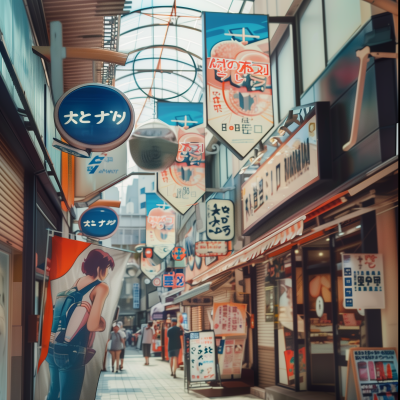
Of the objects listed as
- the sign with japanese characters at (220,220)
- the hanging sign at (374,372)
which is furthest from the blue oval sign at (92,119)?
the sign with japanese characters at (220,220)

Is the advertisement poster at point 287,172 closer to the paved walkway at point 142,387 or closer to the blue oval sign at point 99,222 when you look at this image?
the blue oval sign at point 99,222

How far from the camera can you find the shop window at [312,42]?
9302 millimetres

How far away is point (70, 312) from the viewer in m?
5.45

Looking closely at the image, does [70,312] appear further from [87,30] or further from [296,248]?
[296,248]

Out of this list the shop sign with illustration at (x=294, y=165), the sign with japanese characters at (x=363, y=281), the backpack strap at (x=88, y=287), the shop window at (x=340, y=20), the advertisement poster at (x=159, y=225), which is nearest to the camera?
the backpack strap at (x=88, y=287)

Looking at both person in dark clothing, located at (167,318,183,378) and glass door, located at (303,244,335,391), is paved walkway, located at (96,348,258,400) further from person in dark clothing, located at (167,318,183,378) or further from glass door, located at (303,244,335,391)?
glass door, located at (303,244,335,391)

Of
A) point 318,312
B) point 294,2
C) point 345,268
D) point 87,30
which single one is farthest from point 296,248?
point 87,30

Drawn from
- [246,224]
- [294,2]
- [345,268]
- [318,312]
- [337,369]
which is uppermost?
[294,2]

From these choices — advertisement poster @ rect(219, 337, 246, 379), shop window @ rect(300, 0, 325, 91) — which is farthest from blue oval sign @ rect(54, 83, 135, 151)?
advertisement poster @ rect(219, 337, 246, 379)

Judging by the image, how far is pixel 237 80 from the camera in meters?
9.11

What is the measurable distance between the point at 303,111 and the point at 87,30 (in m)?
3.79

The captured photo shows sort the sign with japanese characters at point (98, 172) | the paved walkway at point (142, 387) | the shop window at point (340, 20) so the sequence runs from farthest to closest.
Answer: the paved walkway at point (142, 387) → the sign with japanese characters at point (98, 172) → the shop window at point (340, 20)

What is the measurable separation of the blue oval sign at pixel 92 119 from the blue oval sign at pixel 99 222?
27.5 feet

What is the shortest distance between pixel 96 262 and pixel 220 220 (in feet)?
32.5
